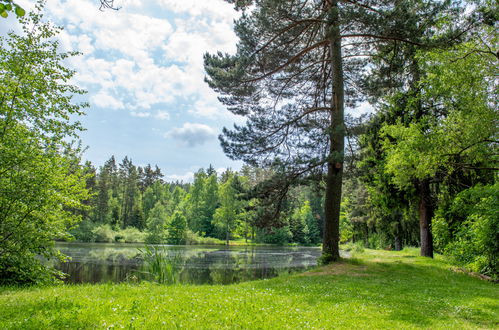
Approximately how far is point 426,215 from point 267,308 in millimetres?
15296

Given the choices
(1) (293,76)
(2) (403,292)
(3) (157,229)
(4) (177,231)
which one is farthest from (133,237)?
(2) (403,292)

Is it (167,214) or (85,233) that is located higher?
(167,214)

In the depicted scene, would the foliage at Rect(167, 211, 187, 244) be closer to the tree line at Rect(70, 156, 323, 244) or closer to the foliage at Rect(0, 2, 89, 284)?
the tree line at Rect(70, 156, 323, 244)

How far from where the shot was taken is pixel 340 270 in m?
12.2

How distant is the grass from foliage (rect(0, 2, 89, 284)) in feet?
5.64

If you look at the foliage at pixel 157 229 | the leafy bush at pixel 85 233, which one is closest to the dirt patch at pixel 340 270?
the foliage at pixel 157 229

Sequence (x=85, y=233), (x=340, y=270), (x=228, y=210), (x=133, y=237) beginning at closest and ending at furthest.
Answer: (x=340, y=270) → (x=85, y=233) → (x=228, y=210) → (x=133, y=237)

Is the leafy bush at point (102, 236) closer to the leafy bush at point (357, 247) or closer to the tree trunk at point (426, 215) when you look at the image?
the leafy bush at point (357, 247)

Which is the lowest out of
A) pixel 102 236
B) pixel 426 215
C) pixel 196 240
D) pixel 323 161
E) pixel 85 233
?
pixel 196 240

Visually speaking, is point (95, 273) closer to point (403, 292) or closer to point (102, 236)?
point (403, 292)

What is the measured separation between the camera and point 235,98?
15.1m

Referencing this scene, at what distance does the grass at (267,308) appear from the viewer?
4.84m

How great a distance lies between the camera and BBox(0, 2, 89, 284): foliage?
871 centimetres

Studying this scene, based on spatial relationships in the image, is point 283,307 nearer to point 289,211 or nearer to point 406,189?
point 289,211
